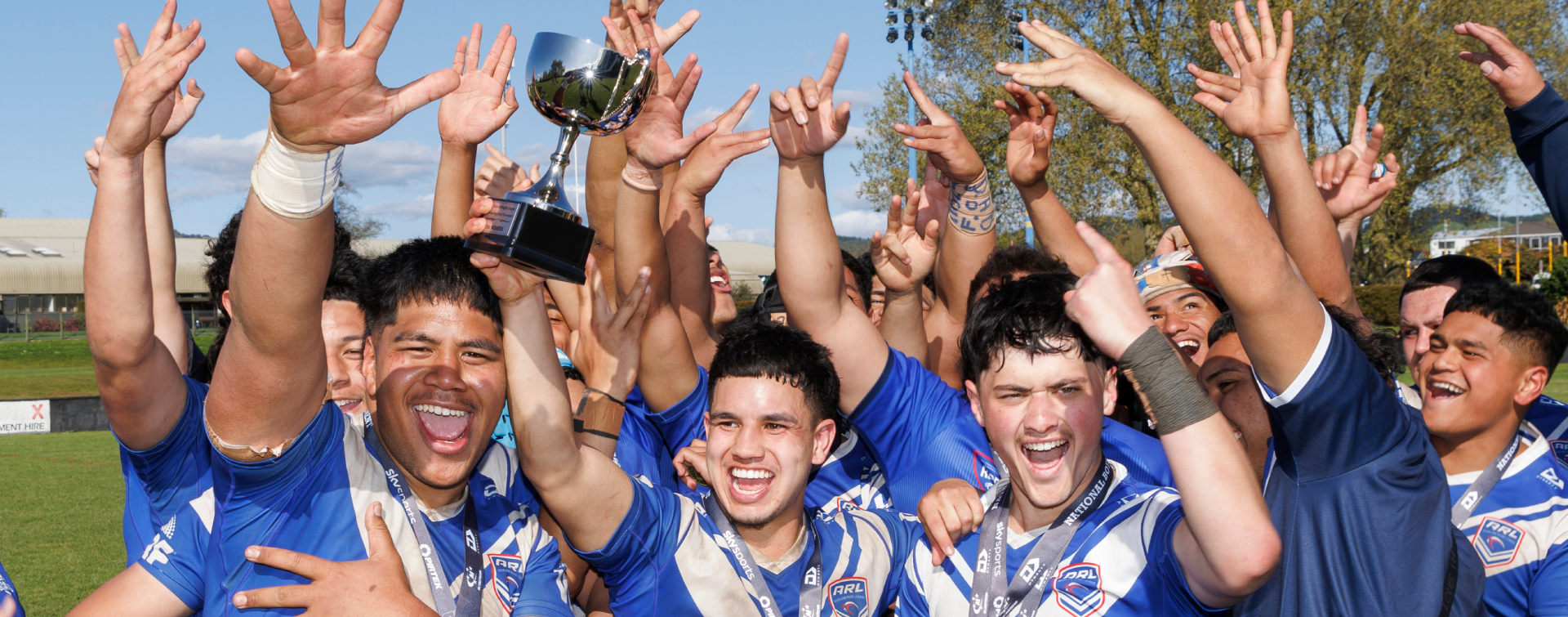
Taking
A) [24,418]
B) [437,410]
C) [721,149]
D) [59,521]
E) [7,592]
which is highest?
[721,149]

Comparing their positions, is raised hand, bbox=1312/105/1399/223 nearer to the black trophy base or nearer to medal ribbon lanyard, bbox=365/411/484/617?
the black trophy base

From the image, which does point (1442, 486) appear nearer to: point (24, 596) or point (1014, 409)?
point (1014, 409)

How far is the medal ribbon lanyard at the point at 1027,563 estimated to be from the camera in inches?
108

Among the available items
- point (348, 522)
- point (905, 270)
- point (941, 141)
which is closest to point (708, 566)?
point (348, 522)

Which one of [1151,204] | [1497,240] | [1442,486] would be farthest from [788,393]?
[1497,240]

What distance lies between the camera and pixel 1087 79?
94.9 inches

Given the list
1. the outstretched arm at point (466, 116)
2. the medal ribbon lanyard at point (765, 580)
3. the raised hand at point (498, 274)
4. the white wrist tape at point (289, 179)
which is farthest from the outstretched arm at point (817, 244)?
the white wrist tape at point (289, 179)

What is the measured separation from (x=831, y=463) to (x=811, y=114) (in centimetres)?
144

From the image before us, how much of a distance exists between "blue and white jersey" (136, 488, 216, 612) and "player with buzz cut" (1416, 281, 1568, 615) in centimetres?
372

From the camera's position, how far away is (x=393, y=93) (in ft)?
7.53

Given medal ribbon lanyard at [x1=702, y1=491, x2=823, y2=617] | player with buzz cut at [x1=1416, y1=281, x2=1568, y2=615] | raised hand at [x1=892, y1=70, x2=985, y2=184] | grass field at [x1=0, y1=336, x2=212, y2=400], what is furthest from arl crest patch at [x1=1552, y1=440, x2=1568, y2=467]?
grass field at [x1=0, y1=336, x2=212, y2=400]

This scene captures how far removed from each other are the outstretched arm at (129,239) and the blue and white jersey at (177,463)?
176 millimetres

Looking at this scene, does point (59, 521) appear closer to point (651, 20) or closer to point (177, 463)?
point (177, 463)

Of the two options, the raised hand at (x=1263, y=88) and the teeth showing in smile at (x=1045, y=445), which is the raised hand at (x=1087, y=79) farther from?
the teeth showing in smile at (x=1045, y=445)
